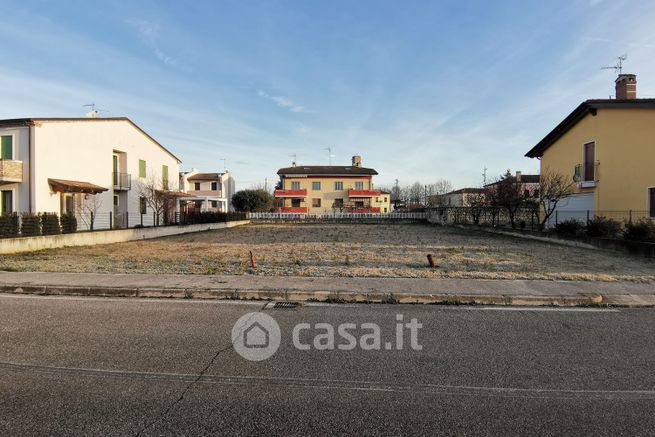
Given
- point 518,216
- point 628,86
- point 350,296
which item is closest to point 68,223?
point 350,296

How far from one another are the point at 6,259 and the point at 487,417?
50.4 ft

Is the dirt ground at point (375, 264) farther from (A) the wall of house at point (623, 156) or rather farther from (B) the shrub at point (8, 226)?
(A) the wall of house at point (623, 156)

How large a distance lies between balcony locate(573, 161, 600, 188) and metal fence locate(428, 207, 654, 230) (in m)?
1.87

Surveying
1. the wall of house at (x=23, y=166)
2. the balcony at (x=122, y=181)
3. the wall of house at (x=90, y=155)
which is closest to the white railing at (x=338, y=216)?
the wall of house at (x=90, y=155)

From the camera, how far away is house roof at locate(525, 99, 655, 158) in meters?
19.9

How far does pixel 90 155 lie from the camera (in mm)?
26453

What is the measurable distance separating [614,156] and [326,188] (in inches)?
1723

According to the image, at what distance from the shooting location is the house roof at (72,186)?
2264 cm

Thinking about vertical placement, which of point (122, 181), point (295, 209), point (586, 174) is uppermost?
point (122, 181)

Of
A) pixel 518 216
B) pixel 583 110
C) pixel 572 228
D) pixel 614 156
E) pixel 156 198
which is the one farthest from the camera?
pixel 518 216

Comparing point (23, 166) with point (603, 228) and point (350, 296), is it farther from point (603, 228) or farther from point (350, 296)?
point (603, 228)

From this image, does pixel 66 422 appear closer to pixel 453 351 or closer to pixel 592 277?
pixel 453 351

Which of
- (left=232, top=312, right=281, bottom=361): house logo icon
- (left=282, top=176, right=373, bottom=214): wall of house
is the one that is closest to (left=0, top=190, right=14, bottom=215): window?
(left=232, top=312, right=281, bottom=361): house logo icon

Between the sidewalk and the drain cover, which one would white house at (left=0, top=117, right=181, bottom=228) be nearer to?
the sidewalk
